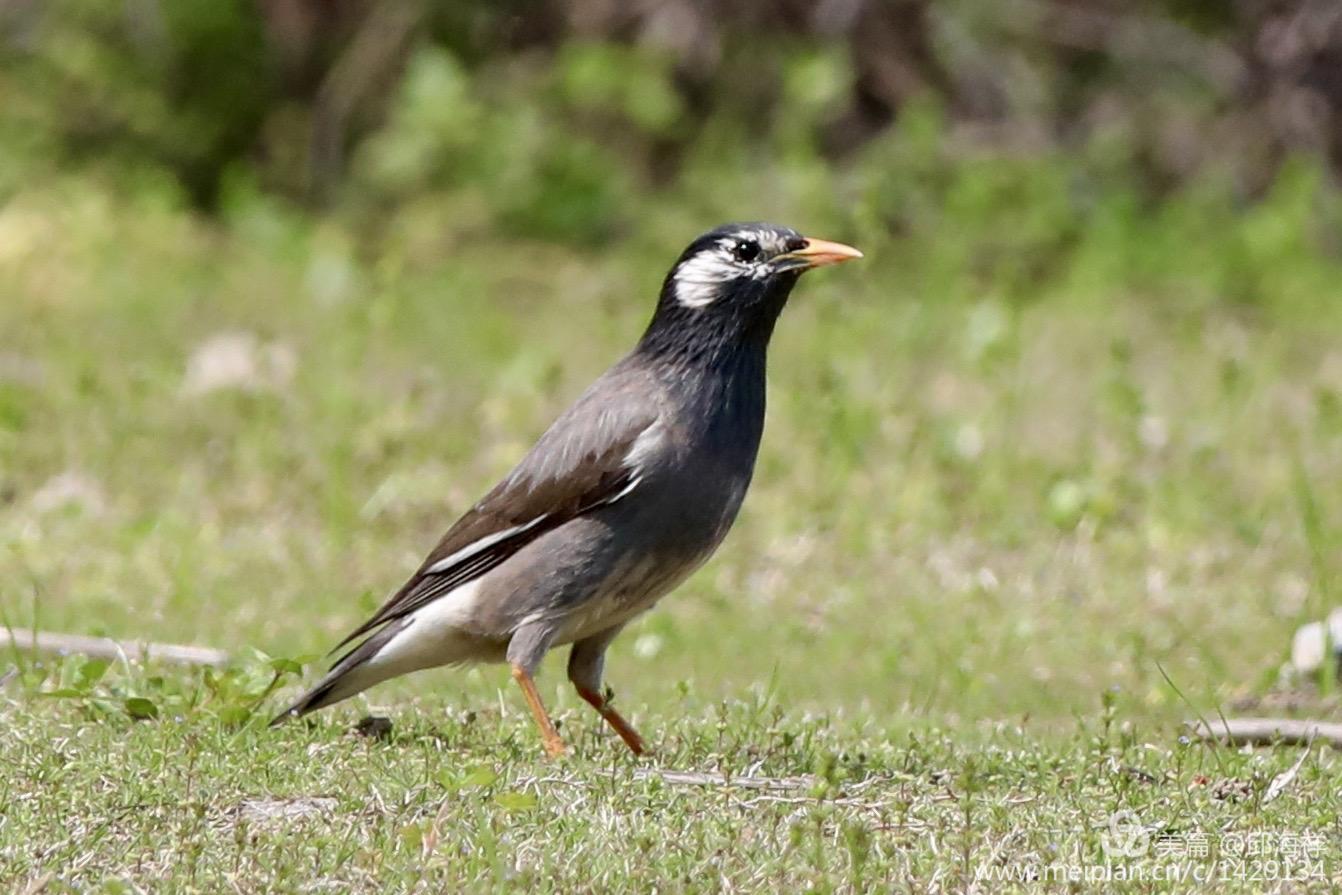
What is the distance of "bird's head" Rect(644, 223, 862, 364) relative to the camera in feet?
23.9

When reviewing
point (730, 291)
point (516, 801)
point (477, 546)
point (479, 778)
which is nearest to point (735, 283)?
point (730, 291)

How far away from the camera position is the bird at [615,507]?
6.88 m

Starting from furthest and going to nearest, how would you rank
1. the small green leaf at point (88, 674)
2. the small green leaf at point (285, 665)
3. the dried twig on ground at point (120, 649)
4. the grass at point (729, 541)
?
1. the dried twig on ground at point (120, 649)
2. the small green leaf at point (88, 674)
3. the small green leaf at point (285, 665)
4. the grass at point (729, 541)

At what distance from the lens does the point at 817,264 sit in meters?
7.23

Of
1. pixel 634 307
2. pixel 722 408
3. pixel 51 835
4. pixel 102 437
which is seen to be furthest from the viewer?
pixel 634 307

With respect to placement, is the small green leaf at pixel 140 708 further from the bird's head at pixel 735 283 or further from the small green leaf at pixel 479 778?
the bird's head at pixel 735 283

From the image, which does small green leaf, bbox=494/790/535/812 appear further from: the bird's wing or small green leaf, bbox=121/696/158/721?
small green leaf, bbox=121/696/158/721

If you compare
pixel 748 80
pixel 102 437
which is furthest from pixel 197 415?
pixel 748 80

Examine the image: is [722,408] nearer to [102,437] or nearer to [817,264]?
[817,264]

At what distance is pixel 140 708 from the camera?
6711mm

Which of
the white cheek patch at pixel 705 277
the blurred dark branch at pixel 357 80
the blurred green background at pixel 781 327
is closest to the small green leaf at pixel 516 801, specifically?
the white cheek patch at pixel 705 277

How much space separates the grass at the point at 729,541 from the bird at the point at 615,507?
272 millimetres

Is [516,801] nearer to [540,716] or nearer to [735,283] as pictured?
[540,716]

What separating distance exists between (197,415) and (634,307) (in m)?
3.11
